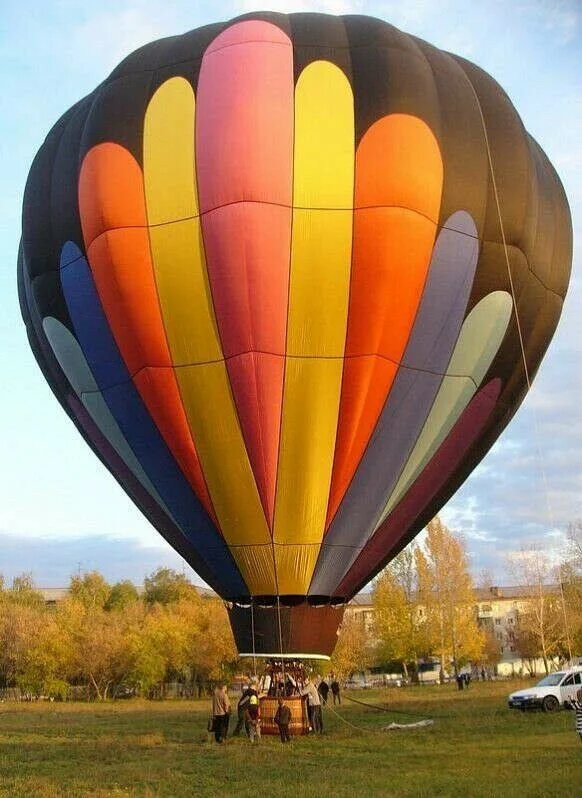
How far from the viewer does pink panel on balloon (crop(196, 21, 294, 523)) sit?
11.8 meters

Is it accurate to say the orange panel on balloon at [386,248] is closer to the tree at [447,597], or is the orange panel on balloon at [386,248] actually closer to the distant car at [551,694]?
the distant car at [551,694]

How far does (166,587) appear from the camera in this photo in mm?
72875

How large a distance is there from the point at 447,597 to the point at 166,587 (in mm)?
36758

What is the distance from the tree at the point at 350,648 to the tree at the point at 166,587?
16743 millimetres

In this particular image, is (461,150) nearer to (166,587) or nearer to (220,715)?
(220,715)

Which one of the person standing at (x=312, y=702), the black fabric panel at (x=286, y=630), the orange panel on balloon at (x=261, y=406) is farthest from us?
the person standing at (x=312, y=702)

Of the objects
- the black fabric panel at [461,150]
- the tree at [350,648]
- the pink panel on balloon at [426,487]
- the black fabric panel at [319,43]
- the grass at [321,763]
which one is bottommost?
the grass at [321,763]

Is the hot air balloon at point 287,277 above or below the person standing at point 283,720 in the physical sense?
above

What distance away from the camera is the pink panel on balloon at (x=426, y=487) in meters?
13.5

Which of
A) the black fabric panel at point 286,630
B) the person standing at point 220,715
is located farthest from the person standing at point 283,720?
the person standing at point 220,715

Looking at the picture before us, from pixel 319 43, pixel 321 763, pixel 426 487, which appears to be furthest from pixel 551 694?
pixel 319 43

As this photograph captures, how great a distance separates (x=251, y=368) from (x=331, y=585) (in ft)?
11.2

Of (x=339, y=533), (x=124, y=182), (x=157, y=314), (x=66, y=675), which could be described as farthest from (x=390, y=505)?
(x=66, y=675)

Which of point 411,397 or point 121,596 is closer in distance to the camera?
point 411,397
